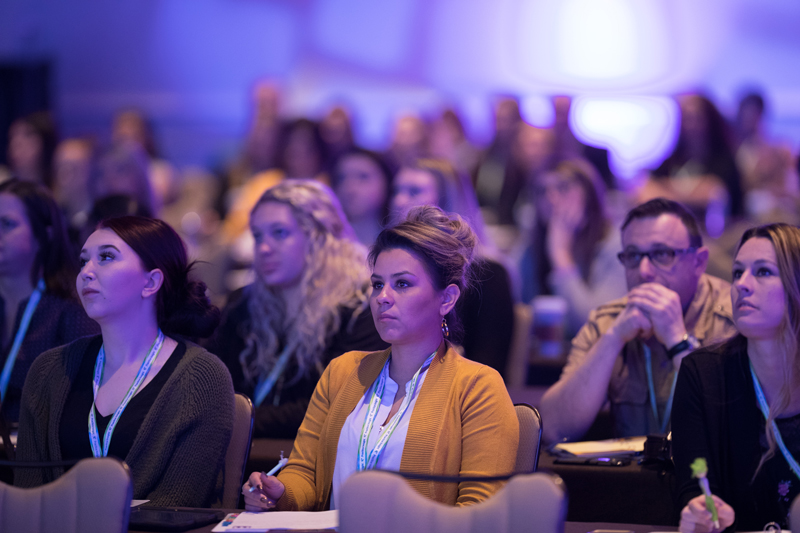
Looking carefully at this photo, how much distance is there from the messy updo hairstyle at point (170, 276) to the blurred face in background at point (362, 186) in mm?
1852

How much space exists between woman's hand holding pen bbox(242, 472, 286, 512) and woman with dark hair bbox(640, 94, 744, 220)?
13.3 ft

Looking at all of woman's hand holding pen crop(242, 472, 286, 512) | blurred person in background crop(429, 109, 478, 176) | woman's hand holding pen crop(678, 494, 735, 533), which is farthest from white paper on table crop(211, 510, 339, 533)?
blurred person in background crop(429, 109, 478, 176)

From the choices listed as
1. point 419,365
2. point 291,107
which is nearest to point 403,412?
point 419,365

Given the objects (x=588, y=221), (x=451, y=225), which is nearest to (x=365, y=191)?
(x=588, y=221)

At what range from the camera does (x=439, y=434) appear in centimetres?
187

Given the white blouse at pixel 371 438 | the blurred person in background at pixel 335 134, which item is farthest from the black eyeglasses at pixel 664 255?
the blurred person in background at pixel 335 134

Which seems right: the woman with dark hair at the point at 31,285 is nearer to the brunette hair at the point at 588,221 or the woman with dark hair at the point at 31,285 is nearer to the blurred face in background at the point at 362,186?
the blurred face in background at the point at 362,186

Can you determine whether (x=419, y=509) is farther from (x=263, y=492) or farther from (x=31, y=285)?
(x=31, y=285)

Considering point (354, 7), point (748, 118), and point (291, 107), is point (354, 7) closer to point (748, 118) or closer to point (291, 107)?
point (291, 107)

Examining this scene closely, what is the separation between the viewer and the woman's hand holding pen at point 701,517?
5.32ft

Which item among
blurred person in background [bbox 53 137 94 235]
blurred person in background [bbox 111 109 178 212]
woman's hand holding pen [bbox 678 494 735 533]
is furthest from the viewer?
blurred person in background [bbox 111 109 178 212]

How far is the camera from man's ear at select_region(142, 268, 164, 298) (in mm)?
2236

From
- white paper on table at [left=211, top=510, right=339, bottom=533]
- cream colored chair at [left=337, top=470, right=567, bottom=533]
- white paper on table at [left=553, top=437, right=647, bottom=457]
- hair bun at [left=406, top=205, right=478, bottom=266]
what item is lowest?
white paper on table at [left=553, top=437, right=647, bottom=457]

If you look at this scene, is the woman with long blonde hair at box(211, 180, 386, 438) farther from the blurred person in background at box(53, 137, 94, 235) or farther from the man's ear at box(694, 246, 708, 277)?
the blurred person in background at box(53, 137, 94, 235)
